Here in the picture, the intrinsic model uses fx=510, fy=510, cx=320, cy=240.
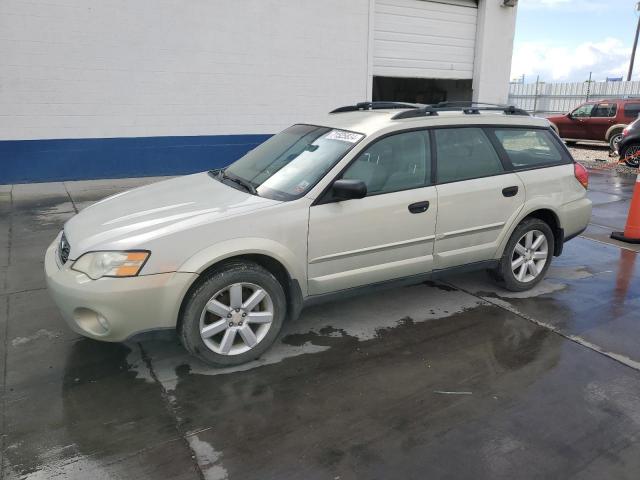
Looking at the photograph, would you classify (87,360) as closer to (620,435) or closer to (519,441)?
(519,441)

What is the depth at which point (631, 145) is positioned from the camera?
12664mm

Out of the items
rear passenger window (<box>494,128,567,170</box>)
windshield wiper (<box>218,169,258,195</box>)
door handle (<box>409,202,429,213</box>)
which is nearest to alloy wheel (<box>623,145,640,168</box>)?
rear passenger window (<box>494,128,567,170</box>)

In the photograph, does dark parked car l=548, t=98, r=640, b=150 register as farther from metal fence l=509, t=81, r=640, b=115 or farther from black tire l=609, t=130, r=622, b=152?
metal fence l=509, t=81, r=640, b=115

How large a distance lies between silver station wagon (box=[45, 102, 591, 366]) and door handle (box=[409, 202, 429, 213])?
0.01m

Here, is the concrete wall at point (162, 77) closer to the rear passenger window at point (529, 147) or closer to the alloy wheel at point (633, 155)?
the alloy wheel at point (633, 155)

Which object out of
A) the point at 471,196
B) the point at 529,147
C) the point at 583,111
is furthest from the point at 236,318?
the point at 583,111

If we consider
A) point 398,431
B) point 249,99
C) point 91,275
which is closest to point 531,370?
Result: point 398,431

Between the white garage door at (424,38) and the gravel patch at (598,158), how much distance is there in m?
4.09

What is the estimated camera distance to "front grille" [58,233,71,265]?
3365 mm

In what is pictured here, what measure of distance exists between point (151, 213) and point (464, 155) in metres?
2.54

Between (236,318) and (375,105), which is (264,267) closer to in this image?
(236,318)

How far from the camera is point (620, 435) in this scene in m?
2.77

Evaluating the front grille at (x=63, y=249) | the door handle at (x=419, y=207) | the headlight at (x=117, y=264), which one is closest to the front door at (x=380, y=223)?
the door handle at (x=419, y=207)

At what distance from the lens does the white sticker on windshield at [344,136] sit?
3.86 m
